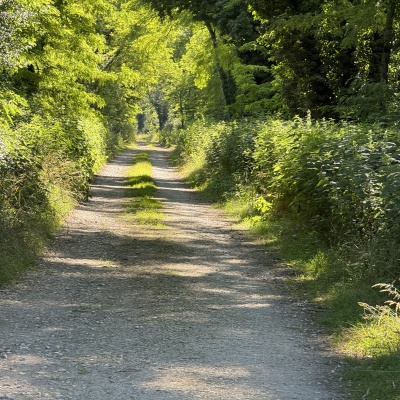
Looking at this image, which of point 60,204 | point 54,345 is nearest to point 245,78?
point 60,204

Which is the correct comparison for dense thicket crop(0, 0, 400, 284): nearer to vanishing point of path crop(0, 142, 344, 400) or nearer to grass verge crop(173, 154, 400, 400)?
grass verge crop(173, 154, 400, 400)

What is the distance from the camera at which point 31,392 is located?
5336 mm

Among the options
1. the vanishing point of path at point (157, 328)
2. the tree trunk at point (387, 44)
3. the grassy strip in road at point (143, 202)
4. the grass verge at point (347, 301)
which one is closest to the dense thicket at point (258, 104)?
the tree trunk at point (387, 44)

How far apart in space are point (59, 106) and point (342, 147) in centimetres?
1103

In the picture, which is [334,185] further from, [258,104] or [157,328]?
[258,104]

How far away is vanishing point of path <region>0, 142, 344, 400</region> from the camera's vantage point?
566 cm

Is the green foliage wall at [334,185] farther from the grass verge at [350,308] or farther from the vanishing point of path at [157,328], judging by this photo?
the vanishing point of path at [157,328]

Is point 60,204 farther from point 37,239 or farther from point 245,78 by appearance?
point 245,78

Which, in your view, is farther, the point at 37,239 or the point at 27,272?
the point at 37,239

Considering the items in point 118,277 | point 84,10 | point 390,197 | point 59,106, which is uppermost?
point 84,10

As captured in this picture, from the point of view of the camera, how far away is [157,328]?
747 cm

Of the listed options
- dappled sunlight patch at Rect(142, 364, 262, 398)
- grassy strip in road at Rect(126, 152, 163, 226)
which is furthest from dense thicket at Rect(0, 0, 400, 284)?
dappled sunlight patch at Rect(142, 364, 262, 398)

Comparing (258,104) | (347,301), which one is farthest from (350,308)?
(258,104)

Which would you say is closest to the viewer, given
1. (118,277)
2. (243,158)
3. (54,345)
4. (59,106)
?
(54,345)
